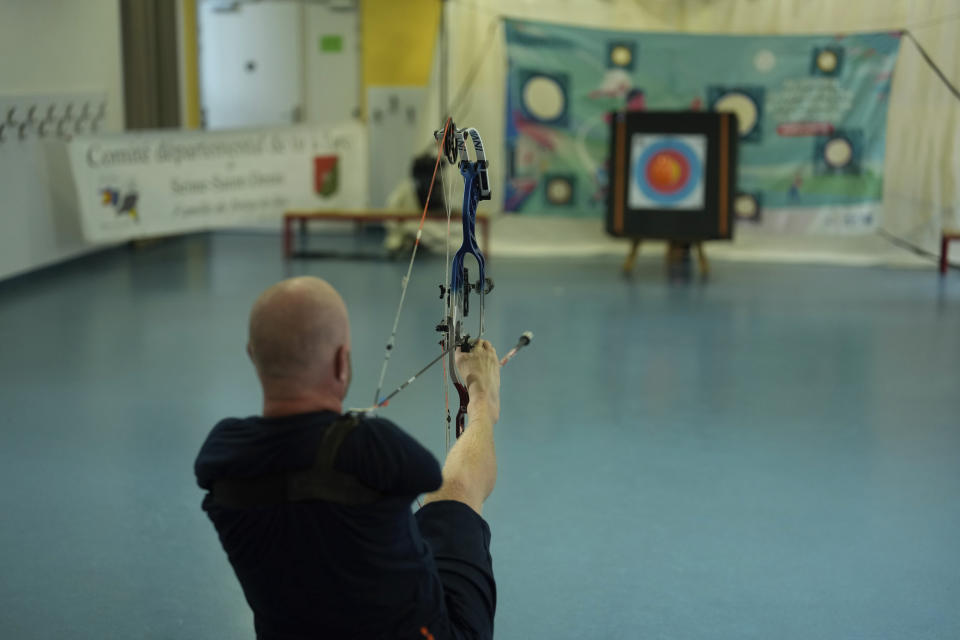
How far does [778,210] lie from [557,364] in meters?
3.57

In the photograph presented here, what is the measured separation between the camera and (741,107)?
6.94 m

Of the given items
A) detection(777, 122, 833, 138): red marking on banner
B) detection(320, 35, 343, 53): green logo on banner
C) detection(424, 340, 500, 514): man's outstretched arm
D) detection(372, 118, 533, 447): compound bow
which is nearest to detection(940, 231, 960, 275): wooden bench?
detection(777, 122, 833, 138): red marking on banner

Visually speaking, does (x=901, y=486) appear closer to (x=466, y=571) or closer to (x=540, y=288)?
(x=466, y=571)

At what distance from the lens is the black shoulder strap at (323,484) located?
1198mm

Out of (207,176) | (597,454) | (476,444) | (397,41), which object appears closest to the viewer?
(476,444)

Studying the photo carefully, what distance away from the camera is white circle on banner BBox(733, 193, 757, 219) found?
7.01 m

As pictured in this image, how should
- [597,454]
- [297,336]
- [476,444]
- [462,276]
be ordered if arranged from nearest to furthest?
[297,336] → [476,444] → [462,276] → [597,454]

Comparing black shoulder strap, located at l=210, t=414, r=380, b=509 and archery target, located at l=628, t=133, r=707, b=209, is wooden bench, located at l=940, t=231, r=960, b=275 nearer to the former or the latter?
archery target, located at l=628, t=133, r=707, b=209

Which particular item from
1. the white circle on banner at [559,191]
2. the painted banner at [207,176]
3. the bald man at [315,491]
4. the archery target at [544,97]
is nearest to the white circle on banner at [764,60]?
the archery target at [544,97]

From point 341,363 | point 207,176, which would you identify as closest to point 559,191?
point 207,176

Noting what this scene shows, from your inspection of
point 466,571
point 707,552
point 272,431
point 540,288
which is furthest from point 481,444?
point 540,288

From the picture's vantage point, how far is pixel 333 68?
8.21 metres

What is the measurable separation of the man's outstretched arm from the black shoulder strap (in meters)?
0.33

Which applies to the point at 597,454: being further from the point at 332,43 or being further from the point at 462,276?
the point at 332,43
